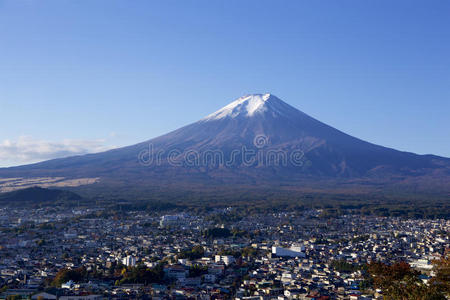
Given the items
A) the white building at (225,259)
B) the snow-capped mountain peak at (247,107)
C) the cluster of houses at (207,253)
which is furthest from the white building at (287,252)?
the snow-capped mountain peak at (247,107)

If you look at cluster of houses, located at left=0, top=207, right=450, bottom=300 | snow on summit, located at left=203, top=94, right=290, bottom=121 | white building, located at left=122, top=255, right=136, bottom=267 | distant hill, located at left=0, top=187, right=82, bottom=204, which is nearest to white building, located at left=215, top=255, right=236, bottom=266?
cluster of houses, located at left=0, top=207, right=450, bottom=300

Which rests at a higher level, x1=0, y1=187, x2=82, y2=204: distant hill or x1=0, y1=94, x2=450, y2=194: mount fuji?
x1=0, y1=94, x2=450, y2=194: mount fuji

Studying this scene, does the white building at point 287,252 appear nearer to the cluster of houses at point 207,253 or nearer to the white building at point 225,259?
the cluster of houses at point 207,253

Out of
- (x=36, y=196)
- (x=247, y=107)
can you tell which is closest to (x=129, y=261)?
(x=36, y=196)

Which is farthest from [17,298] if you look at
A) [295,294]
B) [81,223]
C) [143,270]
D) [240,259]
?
[81,223]

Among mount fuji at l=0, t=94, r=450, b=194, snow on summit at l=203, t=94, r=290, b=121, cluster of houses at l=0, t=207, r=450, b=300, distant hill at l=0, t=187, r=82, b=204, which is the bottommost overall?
cluster of houses at l=0, t=207, r=450, b=300

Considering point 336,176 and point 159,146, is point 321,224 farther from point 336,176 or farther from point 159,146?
point 159,146

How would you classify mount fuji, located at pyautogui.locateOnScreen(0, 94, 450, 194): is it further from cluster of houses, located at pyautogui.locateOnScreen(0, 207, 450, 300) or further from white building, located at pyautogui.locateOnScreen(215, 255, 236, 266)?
white building, located at pyautogui.locateOnScreen(215, 255, 236, 266)
